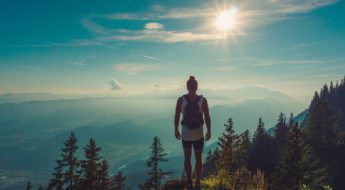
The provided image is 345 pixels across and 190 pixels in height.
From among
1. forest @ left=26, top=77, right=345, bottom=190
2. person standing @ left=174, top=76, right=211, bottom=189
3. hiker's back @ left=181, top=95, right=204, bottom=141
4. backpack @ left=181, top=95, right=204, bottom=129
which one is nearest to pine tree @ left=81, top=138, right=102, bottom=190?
forest @ left=26, top=77, right=345, bottom=190

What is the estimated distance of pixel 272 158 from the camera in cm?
6181

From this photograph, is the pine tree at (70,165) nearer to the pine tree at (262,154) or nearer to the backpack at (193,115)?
the backpack at (193,115)

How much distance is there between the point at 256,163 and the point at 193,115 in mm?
57415

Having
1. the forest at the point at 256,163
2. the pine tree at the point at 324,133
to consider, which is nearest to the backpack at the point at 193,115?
the forest at the point at 256,163

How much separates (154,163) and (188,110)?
34562mm

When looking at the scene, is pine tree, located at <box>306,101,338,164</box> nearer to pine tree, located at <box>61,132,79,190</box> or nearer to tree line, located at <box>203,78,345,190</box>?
tree line, located at <box>203,78,345,190</box>

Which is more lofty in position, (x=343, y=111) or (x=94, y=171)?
(x=343, y=111)

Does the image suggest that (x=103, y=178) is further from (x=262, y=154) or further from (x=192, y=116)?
(x=262, y=154)

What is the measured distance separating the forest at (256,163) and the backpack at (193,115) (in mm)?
2443

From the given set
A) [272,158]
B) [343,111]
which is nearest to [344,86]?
[343,111]

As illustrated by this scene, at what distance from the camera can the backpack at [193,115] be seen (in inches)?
352

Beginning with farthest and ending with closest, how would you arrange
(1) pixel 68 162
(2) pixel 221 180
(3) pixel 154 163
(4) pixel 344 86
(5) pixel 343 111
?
(4) pixel 344 86 < (5) pixel 343 111 < (3) pixel 154 163 < (1) pixel 68 162 < (2) pixel 221 180

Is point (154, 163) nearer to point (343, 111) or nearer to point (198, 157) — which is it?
point (198, 157)

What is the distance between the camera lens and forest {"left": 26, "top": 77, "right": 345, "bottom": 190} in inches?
478
